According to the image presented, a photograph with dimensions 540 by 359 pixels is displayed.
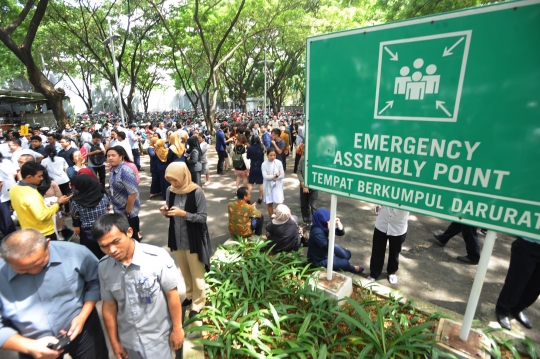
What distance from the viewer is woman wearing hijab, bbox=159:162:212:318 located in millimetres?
2783

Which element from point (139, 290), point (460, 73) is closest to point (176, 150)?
point (139, 290)

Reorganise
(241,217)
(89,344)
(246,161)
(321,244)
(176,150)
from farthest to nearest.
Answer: (246,161), (176,150), (241,217), (321,244), (89,344)

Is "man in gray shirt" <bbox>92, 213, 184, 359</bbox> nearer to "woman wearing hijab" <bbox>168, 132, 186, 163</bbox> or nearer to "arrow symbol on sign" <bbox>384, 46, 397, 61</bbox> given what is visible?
"arrow symbol on sign" <bbox>384, 46, 397, 61</bbox>

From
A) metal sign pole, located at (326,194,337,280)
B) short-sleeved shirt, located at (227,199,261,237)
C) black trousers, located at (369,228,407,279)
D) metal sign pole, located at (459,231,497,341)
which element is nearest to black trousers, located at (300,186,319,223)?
short-sleeved shirt, located at (227,199,261,237)

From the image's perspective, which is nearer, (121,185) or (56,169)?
(121,185)

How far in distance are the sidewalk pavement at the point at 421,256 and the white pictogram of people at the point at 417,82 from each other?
7.23ft

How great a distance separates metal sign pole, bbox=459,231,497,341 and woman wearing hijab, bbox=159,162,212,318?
232cm

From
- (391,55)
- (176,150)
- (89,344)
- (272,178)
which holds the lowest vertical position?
(89,344)

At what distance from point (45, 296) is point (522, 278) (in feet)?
13.8

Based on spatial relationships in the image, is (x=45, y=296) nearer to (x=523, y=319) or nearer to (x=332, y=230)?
(x=332, y=230)

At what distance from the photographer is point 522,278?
2832 millimetres

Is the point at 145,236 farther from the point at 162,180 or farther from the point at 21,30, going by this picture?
the point at 21,30

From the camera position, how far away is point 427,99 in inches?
67.9

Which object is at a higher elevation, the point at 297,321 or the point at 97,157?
the point at 97,157
